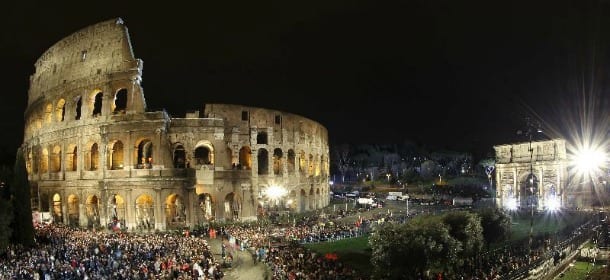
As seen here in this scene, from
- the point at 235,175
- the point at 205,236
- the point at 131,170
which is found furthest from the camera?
the point at 235,175

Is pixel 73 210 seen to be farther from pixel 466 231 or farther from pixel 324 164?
pixel 466 231

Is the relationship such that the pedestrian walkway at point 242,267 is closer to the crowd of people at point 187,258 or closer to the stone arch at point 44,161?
the crowd of people at point 187,258

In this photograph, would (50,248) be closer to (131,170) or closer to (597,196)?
(131,170)

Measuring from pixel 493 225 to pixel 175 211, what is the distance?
25653 millimetres

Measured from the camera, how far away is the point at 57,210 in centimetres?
4297

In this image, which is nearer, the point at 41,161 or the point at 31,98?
the point at 41,161

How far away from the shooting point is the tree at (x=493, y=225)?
91.8 ft

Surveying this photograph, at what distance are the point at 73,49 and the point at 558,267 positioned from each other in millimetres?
42164

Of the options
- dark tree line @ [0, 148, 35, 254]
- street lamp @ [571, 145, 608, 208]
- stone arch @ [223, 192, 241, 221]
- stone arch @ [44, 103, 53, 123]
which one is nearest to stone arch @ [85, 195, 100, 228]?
dark tree line @ [0, 148, 35, 254]

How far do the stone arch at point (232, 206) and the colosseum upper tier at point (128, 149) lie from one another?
0.30ft

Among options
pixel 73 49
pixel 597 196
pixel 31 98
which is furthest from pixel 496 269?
pixel 31 98

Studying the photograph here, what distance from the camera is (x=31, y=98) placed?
48.6 m

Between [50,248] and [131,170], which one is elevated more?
[131,170]

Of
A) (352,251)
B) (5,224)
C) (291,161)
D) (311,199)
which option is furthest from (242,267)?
(311,199)
